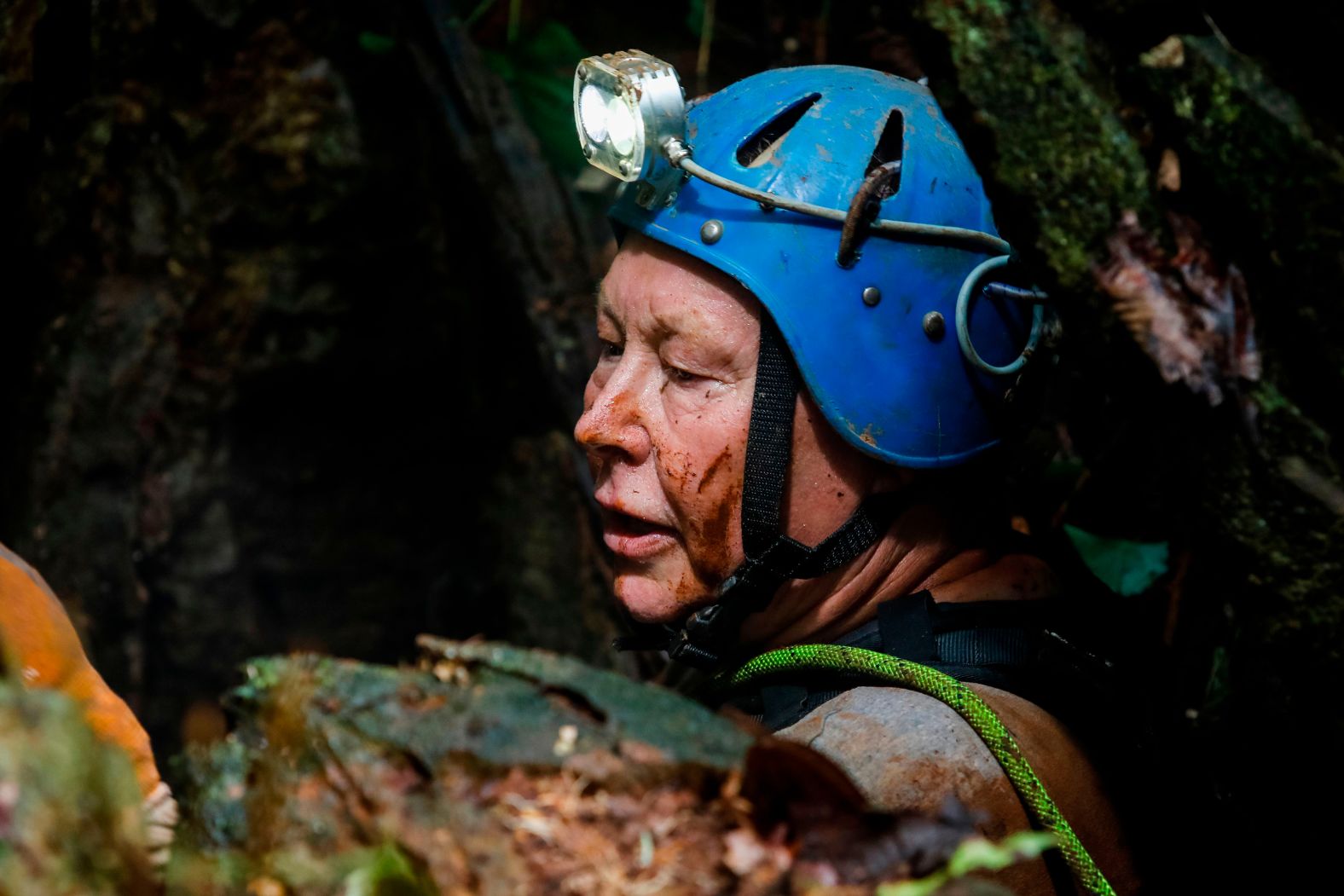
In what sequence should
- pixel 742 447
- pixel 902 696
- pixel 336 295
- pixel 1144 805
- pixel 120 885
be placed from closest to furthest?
pixel 120 885 → pixel 902 696 → pixel 1144 805 → pixel 742 447 → pixel 336 295

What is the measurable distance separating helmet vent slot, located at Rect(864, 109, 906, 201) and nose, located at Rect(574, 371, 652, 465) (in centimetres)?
75

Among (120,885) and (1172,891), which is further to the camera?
(1172,891)

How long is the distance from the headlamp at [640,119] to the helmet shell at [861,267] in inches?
2.7

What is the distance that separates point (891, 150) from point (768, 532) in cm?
99

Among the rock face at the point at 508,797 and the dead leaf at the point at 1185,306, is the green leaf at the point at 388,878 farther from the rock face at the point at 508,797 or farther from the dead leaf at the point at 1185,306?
the dead leaf at the point at 1185,306

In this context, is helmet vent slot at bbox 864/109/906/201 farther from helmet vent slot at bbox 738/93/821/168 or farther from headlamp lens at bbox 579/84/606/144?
headlamp lens at bbox 579/84/606/144

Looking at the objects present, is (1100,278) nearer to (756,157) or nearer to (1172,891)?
(756,157)

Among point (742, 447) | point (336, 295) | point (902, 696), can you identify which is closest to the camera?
point (902, 696)

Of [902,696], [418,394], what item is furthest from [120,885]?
[418,394]

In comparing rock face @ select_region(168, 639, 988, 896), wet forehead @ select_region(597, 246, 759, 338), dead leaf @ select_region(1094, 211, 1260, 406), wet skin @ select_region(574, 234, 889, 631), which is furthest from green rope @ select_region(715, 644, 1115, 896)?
rock face @ select_region(168, 639, 988, 896)

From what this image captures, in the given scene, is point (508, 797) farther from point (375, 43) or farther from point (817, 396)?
point (375, 43)

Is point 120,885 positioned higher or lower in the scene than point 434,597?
higher

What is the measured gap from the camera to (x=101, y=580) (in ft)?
13.4

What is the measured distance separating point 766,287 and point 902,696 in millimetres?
933
